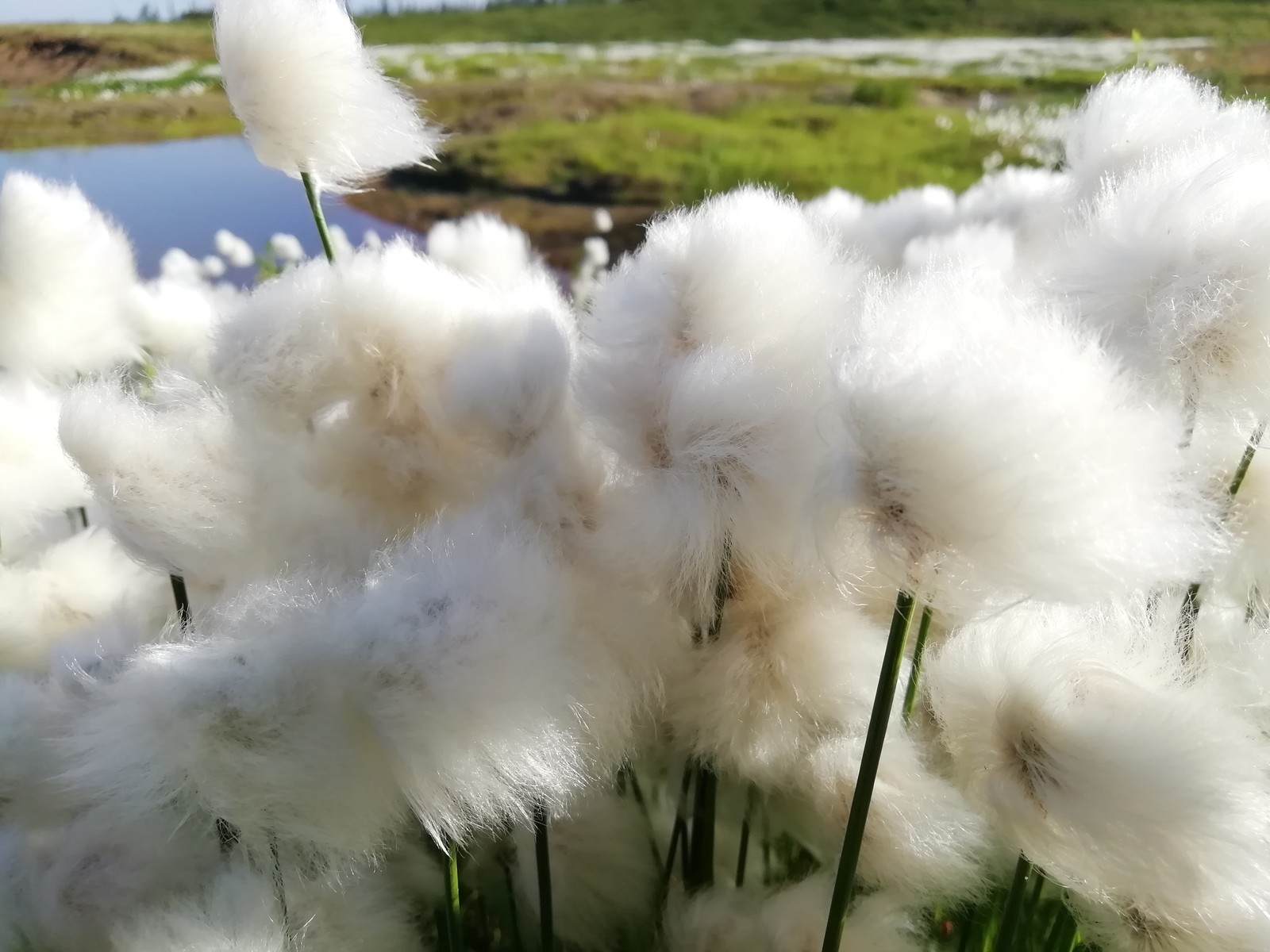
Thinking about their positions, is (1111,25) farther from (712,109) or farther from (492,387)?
(492,387)

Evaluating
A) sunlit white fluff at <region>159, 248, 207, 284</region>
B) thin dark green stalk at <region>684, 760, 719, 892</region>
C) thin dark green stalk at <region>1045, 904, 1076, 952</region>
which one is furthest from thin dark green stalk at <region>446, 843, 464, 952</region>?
sunlit white fluff at <region>159, 248, 207, 284</region>

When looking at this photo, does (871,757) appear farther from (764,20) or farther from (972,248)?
(764,20)

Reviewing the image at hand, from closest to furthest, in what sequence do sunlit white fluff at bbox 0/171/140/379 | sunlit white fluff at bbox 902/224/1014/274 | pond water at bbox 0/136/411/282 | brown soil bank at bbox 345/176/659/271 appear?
sunlit white fluff at bbox 902/224/1014/274 → sunlit white fluff at bbox 0/171/140/379 → pond water at bbox 0/136/411/282 → brown soil bank at bbox 345/176/659/271

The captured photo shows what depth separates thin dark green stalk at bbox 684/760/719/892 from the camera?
37 cm

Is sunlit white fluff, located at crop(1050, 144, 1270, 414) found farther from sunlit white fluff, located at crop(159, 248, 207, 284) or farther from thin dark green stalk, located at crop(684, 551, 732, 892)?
sunlit white fluff, located at crop(159, 248, 207, 284)

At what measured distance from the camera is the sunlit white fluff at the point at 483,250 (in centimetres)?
54

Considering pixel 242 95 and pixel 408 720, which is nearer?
pixel 408 720

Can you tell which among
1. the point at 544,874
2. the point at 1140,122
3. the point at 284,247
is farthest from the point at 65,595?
the point at 284,247

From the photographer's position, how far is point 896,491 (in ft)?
0.68

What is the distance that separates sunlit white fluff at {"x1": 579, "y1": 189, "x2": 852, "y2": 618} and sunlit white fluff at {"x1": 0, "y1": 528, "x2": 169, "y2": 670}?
0.24 m

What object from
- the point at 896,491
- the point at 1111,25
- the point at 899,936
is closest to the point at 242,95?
the point at 896,491

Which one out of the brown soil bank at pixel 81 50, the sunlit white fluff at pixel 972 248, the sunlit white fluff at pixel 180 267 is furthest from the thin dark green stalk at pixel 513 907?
the brown soil bank at pixel 81 50

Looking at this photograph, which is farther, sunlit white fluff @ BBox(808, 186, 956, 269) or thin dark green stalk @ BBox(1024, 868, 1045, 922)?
sunlit white fluff @ BBox(808, 186, 956, 269)

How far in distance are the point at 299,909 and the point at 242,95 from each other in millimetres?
315
